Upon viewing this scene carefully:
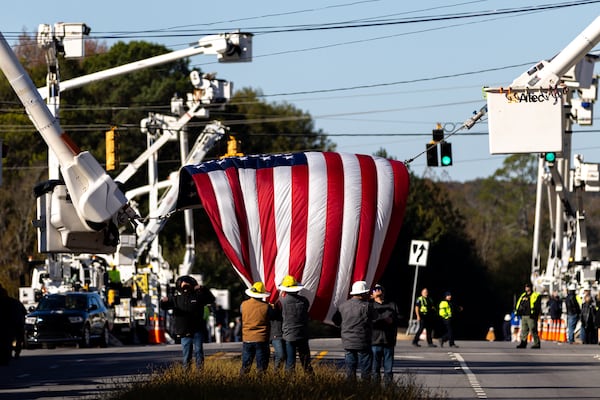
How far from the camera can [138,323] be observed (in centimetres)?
5269

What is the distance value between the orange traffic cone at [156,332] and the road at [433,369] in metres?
10.1

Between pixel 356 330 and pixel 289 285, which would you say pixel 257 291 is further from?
pixel 356 330

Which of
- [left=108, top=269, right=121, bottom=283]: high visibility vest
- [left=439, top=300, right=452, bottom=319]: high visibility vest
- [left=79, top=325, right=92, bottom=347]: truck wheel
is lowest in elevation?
Result: [left=79, top=325, right=92, bottom=347]: truck wheel

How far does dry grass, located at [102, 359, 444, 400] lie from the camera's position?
62.8 feet

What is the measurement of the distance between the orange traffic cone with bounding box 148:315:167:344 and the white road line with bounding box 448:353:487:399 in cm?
1795

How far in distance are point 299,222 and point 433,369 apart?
18.1 feet

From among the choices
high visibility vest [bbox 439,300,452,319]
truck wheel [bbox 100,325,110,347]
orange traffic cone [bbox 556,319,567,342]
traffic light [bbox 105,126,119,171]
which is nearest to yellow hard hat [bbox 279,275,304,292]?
traffic light [bbox 105,126,119,171]

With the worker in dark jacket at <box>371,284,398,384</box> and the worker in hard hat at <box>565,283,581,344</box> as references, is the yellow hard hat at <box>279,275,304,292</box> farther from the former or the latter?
the worker in hard hat at <box>565,283,581,344</box>

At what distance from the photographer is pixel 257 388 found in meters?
19.8

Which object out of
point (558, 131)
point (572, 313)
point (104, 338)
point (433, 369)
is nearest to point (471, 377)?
point (433, 369)

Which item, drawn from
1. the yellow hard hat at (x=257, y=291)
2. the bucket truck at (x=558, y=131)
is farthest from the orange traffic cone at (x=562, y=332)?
the yellow hard hat at (x=257, y=291)

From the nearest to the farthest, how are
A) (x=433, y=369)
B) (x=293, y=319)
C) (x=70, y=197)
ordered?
(x=70, y=197)
(x=293, y=319)
(x=433, y=369)

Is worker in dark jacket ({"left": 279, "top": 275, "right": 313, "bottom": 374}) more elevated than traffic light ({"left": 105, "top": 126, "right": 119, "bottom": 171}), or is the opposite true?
traffic light ({"left": 105, "top": 126, "right": 119, "bottom": 171})

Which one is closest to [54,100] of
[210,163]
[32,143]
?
[210,163]
